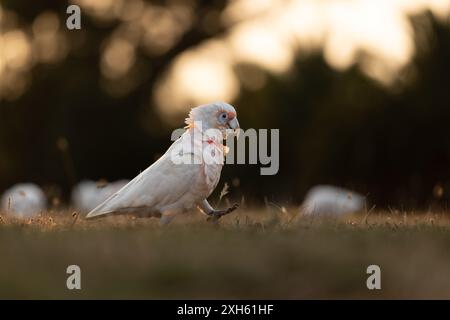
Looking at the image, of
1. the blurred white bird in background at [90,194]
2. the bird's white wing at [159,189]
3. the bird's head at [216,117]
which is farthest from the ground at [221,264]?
the blurred white bird in background at [90,194]

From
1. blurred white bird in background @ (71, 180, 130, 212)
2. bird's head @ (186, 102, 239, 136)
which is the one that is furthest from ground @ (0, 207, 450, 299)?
blurred white bird in background @ (71, 180, 130, 212)

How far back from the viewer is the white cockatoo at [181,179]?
8547 millimetres

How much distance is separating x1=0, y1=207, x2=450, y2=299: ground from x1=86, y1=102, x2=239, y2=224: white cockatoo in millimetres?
664

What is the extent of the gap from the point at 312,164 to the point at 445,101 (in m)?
3.40

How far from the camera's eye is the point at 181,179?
27.9ft

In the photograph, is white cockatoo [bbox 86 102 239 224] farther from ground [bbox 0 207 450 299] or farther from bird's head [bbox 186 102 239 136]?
ground [bbox 0 207 450 299]

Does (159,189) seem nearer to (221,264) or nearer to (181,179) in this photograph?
(181,179)

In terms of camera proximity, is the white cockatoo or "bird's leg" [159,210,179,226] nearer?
the white cockatoo

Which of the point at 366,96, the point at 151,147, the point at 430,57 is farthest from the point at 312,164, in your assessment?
the point at 151,147

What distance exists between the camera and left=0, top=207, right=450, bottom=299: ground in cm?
633

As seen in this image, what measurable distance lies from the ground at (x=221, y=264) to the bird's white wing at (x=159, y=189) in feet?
2.08

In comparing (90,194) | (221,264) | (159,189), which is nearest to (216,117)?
(159,189)
